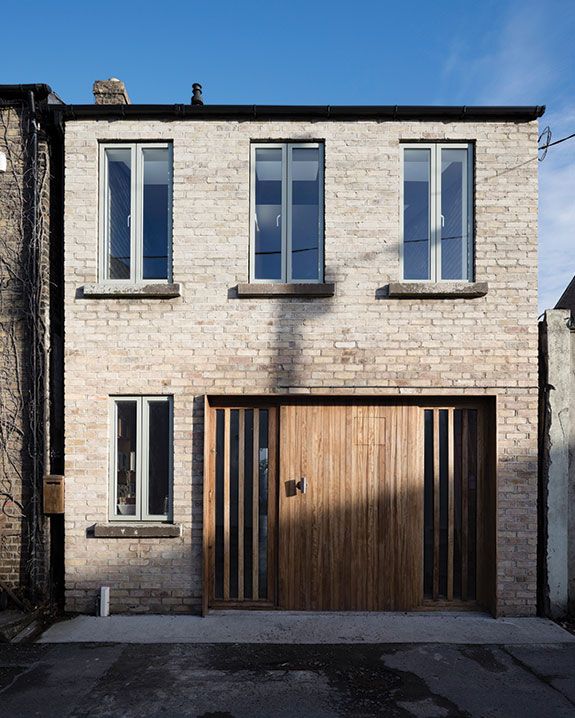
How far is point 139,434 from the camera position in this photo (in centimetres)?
645

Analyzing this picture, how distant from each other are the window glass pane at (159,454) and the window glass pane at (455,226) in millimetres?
3903

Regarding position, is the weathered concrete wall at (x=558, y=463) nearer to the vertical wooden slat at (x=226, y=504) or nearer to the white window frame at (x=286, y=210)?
the white window frame at (x=286, y=210)

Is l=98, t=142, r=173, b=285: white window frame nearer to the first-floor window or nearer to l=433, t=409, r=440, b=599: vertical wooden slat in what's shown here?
the first-floor window

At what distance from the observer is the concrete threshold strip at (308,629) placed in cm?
566

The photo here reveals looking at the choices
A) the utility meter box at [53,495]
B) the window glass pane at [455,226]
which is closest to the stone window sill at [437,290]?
the window glass pane at [455,226]

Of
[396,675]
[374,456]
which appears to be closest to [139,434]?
[374,456]

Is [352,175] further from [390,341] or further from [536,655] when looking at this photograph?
[536,655]

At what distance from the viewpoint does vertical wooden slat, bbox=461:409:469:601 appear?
6488mm

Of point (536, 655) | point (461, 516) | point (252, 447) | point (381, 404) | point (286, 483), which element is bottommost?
point (536, 655)

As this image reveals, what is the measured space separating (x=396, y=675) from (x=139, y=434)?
3.80 meters

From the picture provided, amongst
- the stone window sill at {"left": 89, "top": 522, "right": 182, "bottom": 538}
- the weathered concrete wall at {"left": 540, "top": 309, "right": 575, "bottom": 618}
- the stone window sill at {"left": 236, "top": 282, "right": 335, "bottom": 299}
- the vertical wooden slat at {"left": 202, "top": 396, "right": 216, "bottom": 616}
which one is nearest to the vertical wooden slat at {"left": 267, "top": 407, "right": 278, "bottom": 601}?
the vertical wooden slat at {"left": 202, "top": 396, "right": 216, "bottom": 616}

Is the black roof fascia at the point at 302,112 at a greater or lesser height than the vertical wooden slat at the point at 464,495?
greater

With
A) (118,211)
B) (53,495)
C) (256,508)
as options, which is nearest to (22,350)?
(53,495)

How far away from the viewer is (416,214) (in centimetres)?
667
